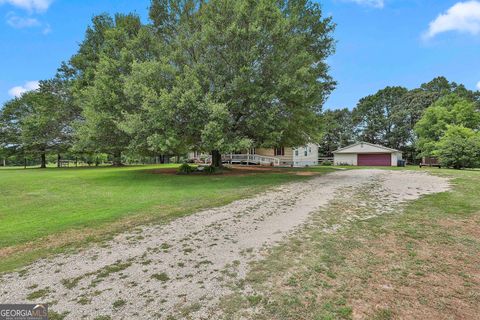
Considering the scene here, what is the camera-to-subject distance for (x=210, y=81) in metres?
15.8

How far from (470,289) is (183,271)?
399 centimetres

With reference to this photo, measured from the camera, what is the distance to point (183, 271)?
3.91 m

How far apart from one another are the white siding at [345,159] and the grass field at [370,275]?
36293 mm

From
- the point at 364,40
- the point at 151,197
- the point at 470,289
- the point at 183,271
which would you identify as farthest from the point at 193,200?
the point at 364,40

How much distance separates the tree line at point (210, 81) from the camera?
14.4 metres

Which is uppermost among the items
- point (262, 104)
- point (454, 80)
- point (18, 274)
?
point (454, 80)

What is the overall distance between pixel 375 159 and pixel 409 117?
19.7 meters

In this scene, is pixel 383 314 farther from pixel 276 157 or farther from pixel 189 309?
pixel 276 157

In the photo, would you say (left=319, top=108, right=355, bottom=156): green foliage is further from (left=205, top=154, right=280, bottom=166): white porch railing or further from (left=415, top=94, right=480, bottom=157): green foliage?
(left=205, top=154, right=280, bottom=166): white porch railing

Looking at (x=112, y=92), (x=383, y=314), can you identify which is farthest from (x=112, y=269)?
(x=112, y=92)

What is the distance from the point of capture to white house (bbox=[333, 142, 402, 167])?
38.6 m

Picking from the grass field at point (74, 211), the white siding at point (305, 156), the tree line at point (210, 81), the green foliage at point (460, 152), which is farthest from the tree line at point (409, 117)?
the grass field at point (74, 211)

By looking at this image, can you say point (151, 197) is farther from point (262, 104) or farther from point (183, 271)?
point (262, 104)

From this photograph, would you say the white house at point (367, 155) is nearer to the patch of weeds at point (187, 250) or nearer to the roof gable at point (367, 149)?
the roof gable at point (367, 149)
